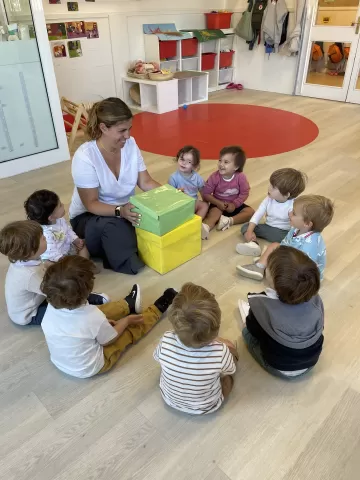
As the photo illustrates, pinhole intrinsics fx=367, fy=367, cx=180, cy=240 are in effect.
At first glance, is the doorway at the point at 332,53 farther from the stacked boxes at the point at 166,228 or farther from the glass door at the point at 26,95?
the stacked boxes at the point at 166,228

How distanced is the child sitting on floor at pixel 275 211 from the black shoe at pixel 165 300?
0.60 meters

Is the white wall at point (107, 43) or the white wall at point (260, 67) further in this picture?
the white wall at point (260, 67)

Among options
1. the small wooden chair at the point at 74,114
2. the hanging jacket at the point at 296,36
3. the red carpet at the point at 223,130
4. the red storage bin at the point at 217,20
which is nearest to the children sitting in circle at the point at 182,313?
the red carpet at the point at 223,130

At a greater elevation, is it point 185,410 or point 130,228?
point 130,228

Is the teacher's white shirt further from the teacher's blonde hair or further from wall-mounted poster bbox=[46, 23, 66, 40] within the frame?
wall-mounted poster bbox=[46, 23, 66, 40]

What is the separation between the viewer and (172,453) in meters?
1.21

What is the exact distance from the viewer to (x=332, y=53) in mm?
5441

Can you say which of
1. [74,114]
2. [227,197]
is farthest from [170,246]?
[74,114]

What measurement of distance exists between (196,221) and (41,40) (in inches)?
90.7

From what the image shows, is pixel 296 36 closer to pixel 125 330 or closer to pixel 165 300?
pixel 165 300

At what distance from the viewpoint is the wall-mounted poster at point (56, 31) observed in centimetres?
421

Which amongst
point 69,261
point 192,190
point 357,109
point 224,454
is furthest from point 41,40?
point 357,109

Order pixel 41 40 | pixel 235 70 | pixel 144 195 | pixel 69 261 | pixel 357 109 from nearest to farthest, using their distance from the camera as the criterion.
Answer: pixel 69 261 → pixel 144 195 → pixel 41 40 → pixel 357 109 → pixel 235 70

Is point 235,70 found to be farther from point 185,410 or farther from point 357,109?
point 185,410
